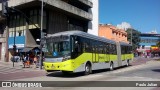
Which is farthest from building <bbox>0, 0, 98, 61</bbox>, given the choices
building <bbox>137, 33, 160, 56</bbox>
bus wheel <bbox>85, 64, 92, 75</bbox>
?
building <bbox>137, 33, 160, 56</bbox>

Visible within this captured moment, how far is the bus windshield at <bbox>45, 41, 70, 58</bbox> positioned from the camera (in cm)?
1730

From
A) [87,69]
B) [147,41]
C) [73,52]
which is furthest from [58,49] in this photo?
[147,41]

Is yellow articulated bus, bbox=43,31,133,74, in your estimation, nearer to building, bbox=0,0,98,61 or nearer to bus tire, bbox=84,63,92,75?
bus tire, bbox=84,63,92,75

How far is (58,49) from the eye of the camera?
57.7 feet

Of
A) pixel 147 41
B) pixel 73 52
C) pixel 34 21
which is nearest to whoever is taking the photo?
pixel 73 52

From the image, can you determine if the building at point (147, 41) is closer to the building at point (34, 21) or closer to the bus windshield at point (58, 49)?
the building at point (34, 21)

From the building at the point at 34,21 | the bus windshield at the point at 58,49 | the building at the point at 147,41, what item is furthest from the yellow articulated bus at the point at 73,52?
the building at the point at 147,41

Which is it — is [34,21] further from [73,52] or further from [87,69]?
[73,52]

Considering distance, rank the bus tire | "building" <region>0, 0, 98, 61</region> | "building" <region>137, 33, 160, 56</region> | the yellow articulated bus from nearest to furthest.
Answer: the yellow articulated bus → the bus tire → "building" <region>0, 0, 98, 61</region> → "building" <region>137, 33, 160, 56</region>

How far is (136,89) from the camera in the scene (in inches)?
465

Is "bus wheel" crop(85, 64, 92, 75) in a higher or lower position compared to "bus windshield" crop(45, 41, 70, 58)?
lower

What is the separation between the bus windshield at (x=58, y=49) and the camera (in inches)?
681

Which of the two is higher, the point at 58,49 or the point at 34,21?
the point at 34,21

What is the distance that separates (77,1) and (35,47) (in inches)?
582
